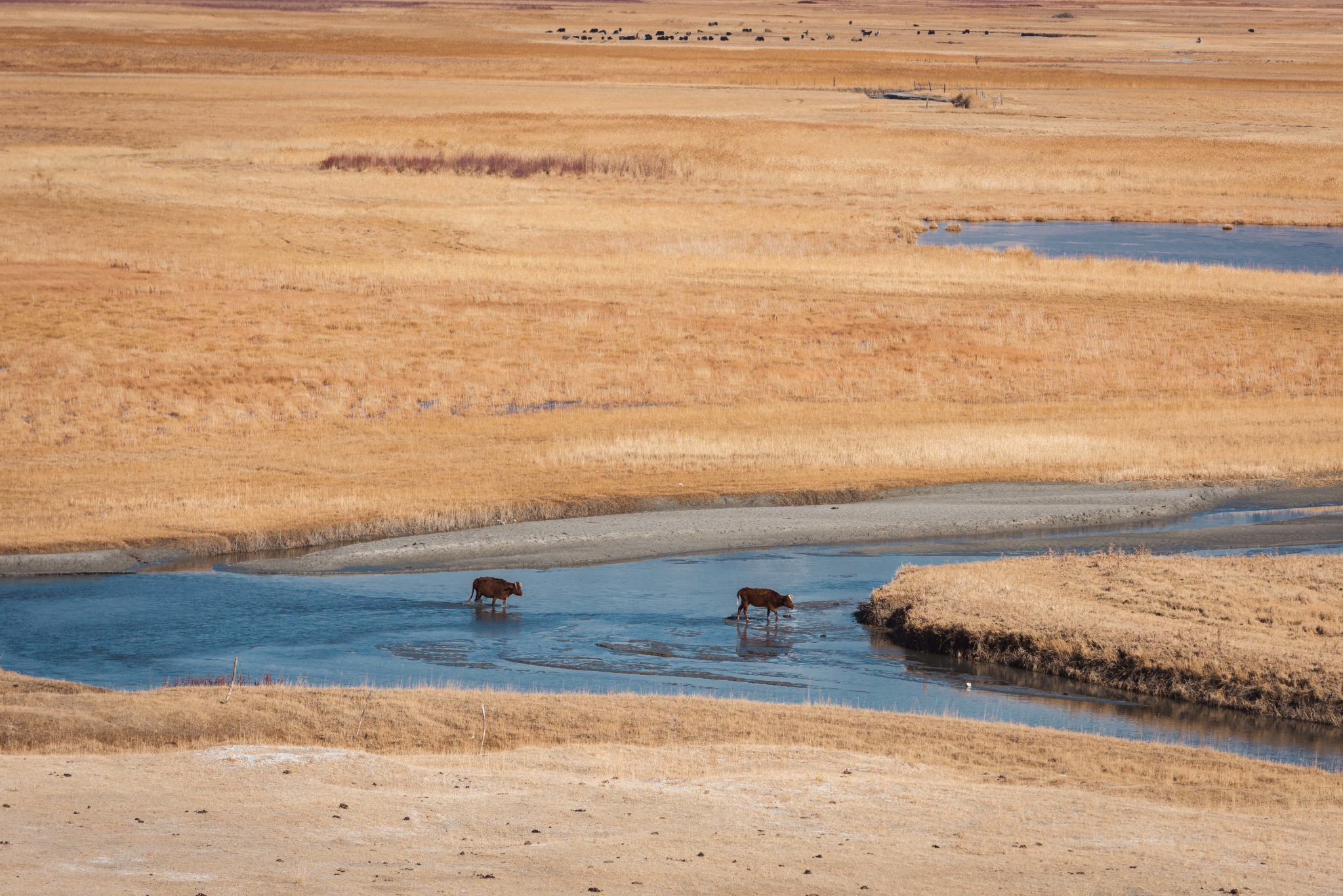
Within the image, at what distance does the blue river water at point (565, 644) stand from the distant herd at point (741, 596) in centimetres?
26

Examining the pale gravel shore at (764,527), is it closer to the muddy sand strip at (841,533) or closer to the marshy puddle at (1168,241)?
the muddy sand strip at (841,533)

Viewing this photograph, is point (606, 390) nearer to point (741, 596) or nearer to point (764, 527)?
point (764, 527)

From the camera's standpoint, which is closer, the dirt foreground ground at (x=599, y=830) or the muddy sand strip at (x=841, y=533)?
the dirt foreground ground at (x=599, y=830)

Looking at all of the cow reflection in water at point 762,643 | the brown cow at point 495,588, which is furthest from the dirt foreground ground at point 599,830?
the brown cow at point 495,588

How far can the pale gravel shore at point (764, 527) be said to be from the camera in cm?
3212

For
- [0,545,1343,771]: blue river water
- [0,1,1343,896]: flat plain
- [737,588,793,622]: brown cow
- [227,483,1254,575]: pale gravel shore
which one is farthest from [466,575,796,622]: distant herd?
[0,1,1343,896]: flat plain

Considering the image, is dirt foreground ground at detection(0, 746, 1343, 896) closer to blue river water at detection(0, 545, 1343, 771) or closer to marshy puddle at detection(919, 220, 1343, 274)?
blue river water at detection(0, 545, 1343, 771)

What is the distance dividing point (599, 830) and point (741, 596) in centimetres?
1256

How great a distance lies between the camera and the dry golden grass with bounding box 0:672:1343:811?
1862 centimetres

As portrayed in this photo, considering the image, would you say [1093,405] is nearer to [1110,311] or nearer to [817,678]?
[1110,311]

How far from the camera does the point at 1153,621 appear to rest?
2702 centimetres

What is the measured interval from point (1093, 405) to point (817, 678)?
84.4 feet

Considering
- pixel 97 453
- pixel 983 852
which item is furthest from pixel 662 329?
pixel 983 852

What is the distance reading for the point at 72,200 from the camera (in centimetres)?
7238
